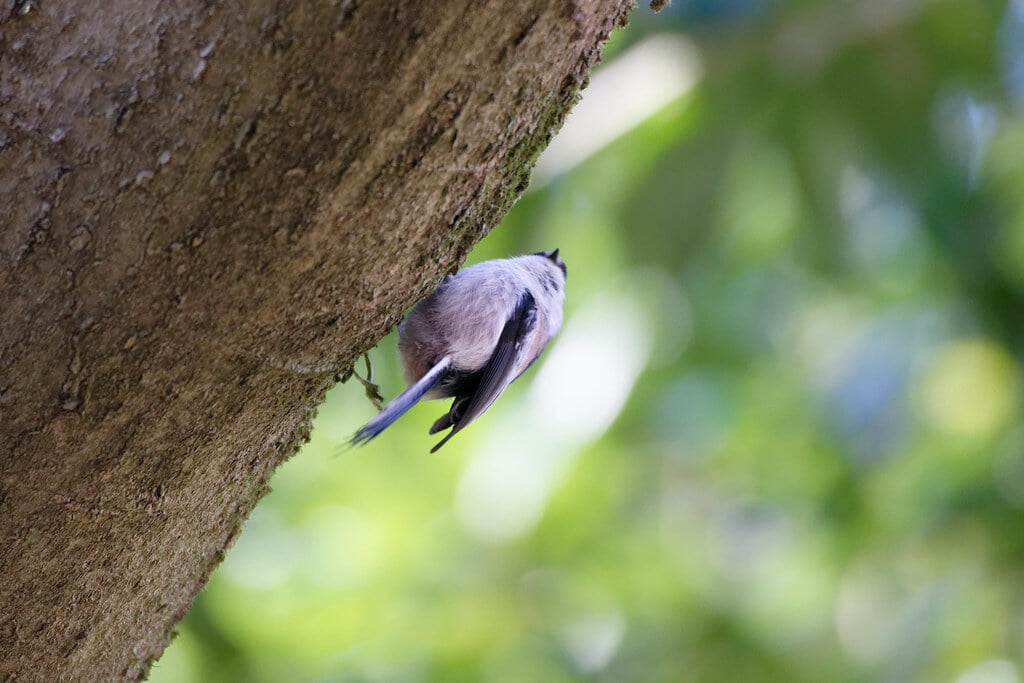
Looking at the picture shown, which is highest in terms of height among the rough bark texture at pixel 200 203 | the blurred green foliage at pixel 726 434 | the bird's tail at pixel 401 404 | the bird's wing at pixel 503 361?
the rough bark texture at pixel 200 203

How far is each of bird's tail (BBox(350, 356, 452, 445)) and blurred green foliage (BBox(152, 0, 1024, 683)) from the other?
2.52 metres

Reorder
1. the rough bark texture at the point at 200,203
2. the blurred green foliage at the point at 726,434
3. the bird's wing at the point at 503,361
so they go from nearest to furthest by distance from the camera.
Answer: the rough bark texture at the point at 200,203
the bird's wing at the point at 503,361
the blurred green foliage at the point at 726,434

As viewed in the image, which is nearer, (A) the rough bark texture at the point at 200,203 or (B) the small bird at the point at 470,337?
(A) the rough bark texture at the point at 200,203

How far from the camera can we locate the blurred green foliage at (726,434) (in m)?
5.52

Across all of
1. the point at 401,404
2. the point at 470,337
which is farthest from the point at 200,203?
the point at 470,337

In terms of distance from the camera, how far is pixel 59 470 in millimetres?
1602

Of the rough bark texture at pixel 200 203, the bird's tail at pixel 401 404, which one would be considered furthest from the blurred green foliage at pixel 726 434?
the rough bark texture at pixel 200 203

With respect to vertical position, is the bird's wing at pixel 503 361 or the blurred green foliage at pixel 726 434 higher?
the bird's wing at pixel 503 361

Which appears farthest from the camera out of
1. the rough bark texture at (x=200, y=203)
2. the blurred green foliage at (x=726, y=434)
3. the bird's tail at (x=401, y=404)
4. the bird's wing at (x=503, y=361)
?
the blurred green foliage at (x=726, y=434)

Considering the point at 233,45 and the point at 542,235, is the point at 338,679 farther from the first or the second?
the point at 233,45

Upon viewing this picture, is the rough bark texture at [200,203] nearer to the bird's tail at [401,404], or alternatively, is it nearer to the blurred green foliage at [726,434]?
the bird's tail at [401,404]

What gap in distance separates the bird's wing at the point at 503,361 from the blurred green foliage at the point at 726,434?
2.20m

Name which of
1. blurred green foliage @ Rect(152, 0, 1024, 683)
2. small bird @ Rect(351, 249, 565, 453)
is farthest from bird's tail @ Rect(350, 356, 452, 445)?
blurred green foliage @ Rect(152, 0, 1024, 683)

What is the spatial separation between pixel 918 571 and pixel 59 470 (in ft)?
20.6
